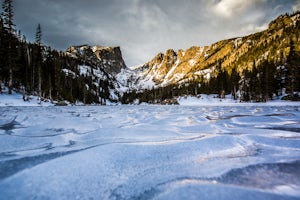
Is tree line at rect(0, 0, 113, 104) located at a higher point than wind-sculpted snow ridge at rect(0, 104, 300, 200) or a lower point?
higher

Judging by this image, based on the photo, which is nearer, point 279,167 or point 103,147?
point 279,167

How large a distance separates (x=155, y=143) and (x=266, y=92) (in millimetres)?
52594

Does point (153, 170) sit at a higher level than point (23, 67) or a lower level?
lower

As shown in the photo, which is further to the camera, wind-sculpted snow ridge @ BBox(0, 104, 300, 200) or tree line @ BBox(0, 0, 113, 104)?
tree line @ BBox(0, 0, 113, 104)

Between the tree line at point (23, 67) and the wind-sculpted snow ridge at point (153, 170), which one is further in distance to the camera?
the tree line at point (23, 67)

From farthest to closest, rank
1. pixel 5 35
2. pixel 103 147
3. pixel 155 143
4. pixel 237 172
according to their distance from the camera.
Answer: pixel 5 35
pixel 155 143
pixel 103 147
pixel 237 172

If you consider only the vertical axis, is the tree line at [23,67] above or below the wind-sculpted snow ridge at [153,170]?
above

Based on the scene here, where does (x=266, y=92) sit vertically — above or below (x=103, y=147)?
above

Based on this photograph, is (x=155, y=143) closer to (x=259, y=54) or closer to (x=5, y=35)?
(x=5, y=35)

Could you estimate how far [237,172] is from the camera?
2455 mm

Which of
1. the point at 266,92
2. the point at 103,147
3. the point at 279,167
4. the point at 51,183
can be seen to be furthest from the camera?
the point at 266,92

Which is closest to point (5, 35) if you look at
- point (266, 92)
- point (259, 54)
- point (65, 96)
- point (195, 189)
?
point (65, 96)

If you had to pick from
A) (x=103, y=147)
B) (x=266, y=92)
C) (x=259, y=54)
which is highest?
(x=259, y=54)

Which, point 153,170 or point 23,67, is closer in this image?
point 153,170
